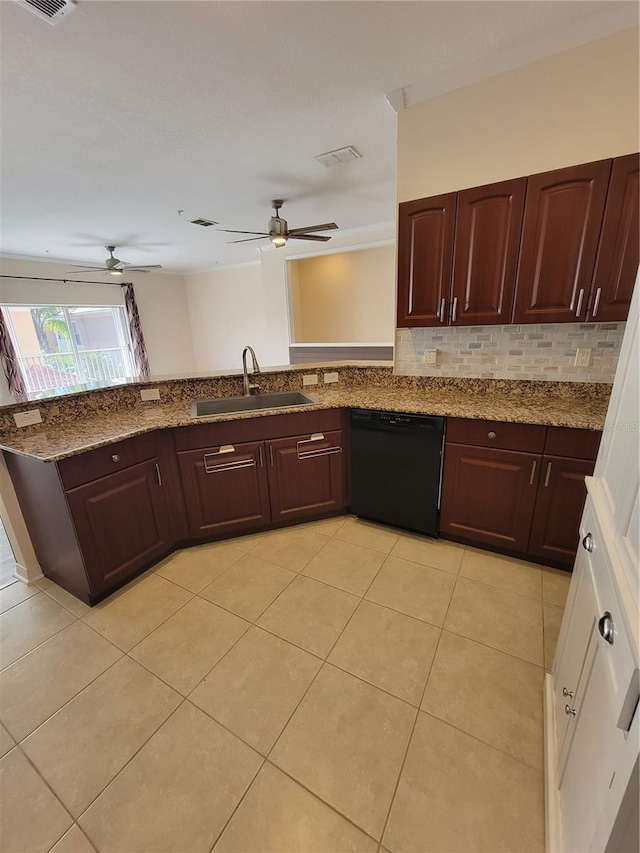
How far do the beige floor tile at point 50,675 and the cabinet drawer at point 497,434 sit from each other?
6.76 feet

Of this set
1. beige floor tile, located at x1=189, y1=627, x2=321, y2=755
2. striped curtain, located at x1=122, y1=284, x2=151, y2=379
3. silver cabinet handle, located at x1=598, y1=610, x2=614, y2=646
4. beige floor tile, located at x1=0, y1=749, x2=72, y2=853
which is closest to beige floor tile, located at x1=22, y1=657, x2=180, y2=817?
beige floor tile, located at x1=0, y1=749, x2=72, y2=853

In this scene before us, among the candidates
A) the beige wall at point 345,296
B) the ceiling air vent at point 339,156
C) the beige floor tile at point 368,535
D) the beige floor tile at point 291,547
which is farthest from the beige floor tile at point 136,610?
the beige wall at point 345,296

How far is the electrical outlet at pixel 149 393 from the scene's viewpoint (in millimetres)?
2402

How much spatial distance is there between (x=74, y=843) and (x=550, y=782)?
1.44m

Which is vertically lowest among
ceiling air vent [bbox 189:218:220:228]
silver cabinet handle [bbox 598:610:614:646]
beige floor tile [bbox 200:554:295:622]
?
beige floor tile [bbox 200:554:295:622]

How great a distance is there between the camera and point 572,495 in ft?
5.96

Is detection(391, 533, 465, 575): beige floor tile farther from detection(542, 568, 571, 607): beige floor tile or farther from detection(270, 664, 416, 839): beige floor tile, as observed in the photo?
detection(270, 664, 416, 839): beige floor tile

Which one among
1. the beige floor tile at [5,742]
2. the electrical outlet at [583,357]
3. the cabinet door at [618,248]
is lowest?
the beige floor tile at [5,742]

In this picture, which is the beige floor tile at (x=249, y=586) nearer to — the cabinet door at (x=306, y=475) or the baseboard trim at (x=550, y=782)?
the cabinet door at (x=306, y=475)

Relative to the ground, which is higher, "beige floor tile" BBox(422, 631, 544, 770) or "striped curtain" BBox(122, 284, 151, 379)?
"striped curtain" BBox(122, 284, 151, 379)

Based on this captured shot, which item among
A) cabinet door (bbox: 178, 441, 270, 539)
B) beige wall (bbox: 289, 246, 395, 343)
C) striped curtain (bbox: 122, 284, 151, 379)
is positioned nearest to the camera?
cabinet door (bbox: 178, 441, 270, 539)

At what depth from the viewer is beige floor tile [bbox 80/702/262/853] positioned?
103 centimetres

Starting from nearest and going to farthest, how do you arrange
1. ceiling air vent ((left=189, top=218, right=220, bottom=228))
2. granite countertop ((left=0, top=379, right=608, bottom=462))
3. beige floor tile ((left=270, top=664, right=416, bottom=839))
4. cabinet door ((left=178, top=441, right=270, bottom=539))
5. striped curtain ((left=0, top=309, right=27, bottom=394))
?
beige floor tile ((left=270, top=664, right=416, bottom=839)), granite countertop ((left=0, top=379, right=608, bottom=462)), cabinet door ((left=178, top=441, right=270, bottom=539)), ceiling air vent ((left=189, top=218, right=220, bottom=228)), striped curtain ((left=0, top=309, right=27, bottom=394))

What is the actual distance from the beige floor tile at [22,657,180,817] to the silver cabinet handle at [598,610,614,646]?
4.93ft
